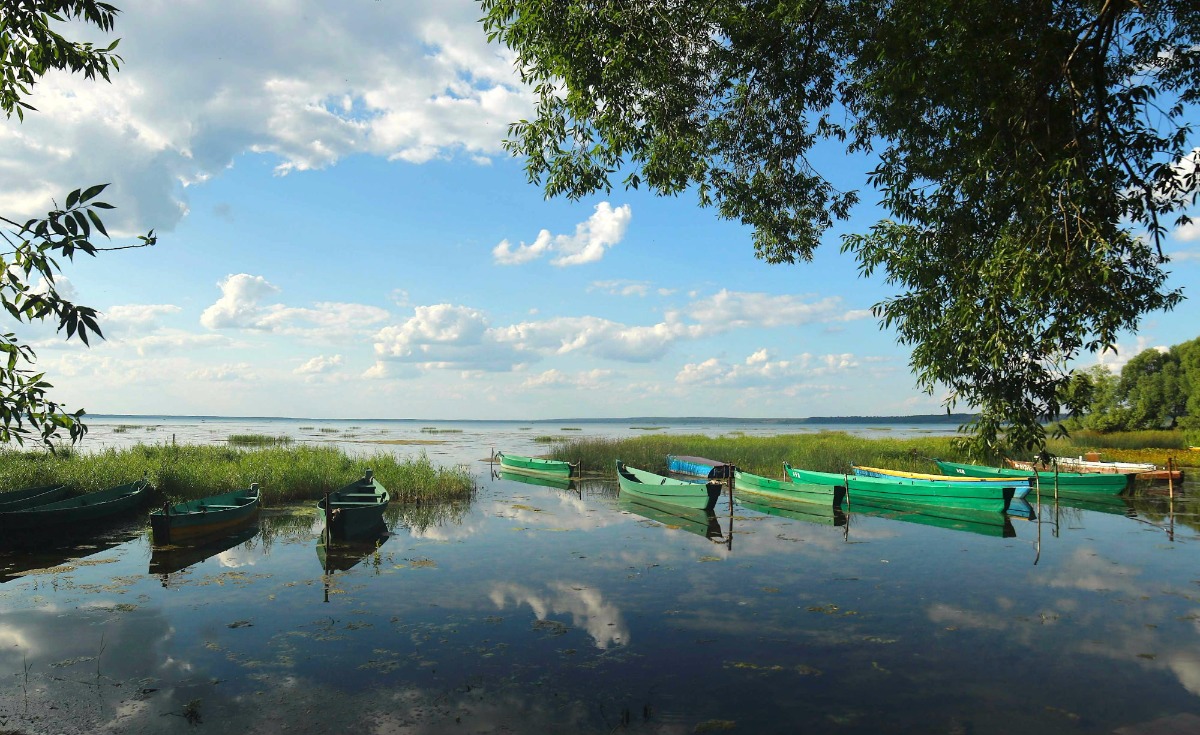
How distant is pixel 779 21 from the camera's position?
970cm

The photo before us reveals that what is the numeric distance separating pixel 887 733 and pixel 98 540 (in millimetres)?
19422

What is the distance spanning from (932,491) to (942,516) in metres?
1.38

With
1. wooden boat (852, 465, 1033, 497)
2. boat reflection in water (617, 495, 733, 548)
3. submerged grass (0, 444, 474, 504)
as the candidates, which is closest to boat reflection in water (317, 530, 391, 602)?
submerged grass (0, 444, 474, 504)

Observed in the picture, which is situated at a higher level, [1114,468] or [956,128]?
[956,128]

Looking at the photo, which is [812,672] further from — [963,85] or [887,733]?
[963,85]

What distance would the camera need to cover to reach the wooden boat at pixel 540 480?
32362mm

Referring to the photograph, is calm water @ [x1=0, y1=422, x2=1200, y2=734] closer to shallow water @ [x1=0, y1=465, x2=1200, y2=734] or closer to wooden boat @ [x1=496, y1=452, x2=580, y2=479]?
shallow water @ [x1=0, y1=465, x2=1200, y2=734]

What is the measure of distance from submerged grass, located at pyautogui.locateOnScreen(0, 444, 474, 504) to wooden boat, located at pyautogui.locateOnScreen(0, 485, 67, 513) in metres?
1.12

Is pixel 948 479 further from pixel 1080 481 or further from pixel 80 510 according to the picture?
pixel 80 510

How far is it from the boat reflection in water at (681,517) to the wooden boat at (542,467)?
7097mm

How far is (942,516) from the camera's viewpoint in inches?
893

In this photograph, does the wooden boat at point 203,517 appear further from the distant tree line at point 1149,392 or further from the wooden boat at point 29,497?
the distant tree line at point 1149,392

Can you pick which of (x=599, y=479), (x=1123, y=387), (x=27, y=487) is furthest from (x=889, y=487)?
(x=1123, y=387)

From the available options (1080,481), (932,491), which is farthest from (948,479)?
(1080,481)
